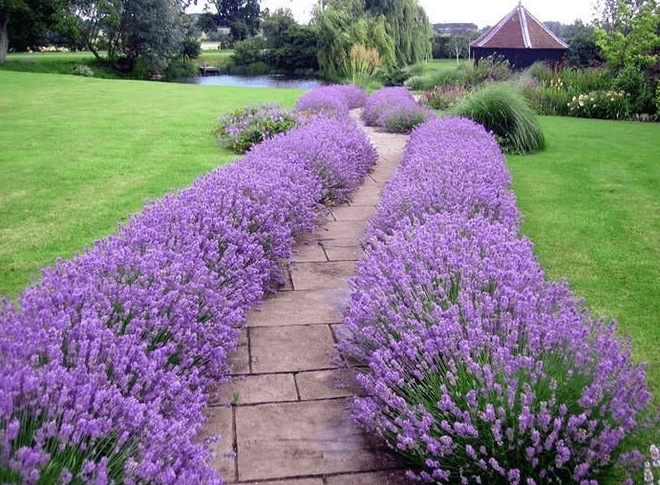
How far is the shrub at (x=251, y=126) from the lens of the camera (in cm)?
914

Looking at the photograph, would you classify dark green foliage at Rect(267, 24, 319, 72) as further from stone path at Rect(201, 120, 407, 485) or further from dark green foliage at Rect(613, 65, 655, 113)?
stone path at Rect(201, 120, 407, 485)

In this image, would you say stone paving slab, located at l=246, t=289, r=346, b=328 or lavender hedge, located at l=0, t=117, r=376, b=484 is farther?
stone paving slab, located at l=246, t=289, r=346, b=328

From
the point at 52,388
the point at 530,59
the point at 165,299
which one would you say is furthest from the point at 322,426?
the point at 530,59

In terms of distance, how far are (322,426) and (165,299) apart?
2.82ft

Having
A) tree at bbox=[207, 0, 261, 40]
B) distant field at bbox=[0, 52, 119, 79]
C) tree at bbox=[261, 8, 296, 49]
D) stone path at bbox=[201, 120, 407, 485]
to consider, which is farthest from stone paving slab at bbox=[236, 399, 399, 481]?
tree at bbox=[207, 0, 261, 40]

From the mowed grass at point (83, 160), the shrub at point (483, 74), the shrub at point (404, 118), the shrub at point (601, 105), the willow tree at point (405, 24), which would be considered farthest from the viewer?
the willow tree at point (405, 24)

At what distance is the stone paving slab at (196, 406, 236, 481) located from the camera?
2338 millimetres

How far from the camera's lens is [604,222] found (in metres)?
5.86

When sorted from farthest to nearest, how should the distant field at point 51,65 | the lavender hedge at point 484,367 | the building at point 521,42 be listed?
the building at point 521,42 → the distant field at point 51,65 → the lavender hedge at point 484,367

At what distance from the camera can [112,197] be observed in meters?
6.36

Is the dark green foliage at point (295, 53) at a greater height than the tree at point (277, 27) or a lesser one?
lesser

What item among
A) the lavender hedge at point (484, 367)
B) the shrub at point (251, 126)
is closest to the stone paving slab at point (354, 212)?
the lavender hedge at point (484, 367)

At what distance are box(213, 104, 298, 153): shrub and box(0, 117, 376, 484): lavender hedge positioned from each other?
4609 mm

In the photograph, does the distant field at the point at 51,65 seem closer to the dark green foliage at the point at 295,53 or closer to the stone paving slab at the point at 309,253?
the dark green foliage at the point at 295,53
